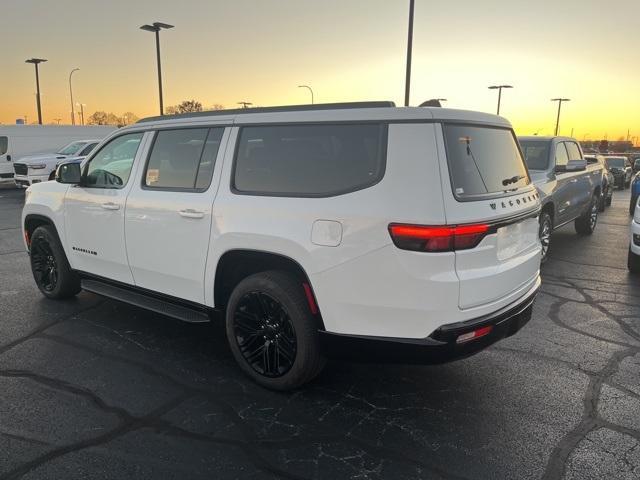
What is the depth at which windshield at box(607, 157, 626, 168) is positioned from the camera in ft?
77.2

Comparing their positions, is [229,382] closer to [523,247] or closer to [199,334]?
[199,334]

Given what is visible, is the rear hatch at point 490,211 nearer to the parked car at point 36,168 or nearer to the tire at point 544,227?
the tire at point 544,227

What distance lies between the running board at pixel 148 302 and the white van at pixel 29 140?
754 inches

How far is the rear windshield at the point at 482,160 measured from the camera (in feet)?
9.72

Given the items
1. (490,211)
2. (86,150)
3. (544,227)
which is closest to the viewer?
(490,211)

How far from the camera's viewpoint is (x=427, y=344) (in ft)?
9.41

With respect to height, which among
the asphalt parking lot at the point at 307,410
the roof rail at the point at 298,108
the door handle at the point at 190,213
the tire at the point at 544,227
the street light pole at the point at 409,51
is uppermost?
the street light pole at the point at 409,51

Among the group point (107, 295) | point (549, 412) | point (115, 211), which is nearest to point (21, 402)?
point (107, 295)

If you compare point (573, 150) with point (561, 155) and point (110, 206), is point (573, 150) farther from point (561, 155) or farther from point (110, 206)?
point (110, 206)

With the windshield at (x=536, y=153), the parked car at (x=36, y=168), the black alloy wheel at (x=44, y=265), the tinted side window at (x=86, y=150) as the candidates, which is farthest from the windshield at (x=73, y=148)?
the windshield at (x=536, y=153)

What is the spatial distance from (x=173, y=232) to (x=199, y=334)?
3.89ft

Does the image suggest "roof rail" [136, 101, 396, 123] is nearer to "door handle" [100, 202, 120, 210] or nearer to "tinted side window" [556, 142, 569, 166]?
"door handle" [100, 202, 120, 210]

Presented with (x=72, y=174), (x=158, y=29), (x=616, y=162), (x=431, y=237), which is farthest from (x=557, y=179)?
(x=158, y=29)

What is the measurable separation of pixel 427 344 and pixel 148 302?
2.48m
